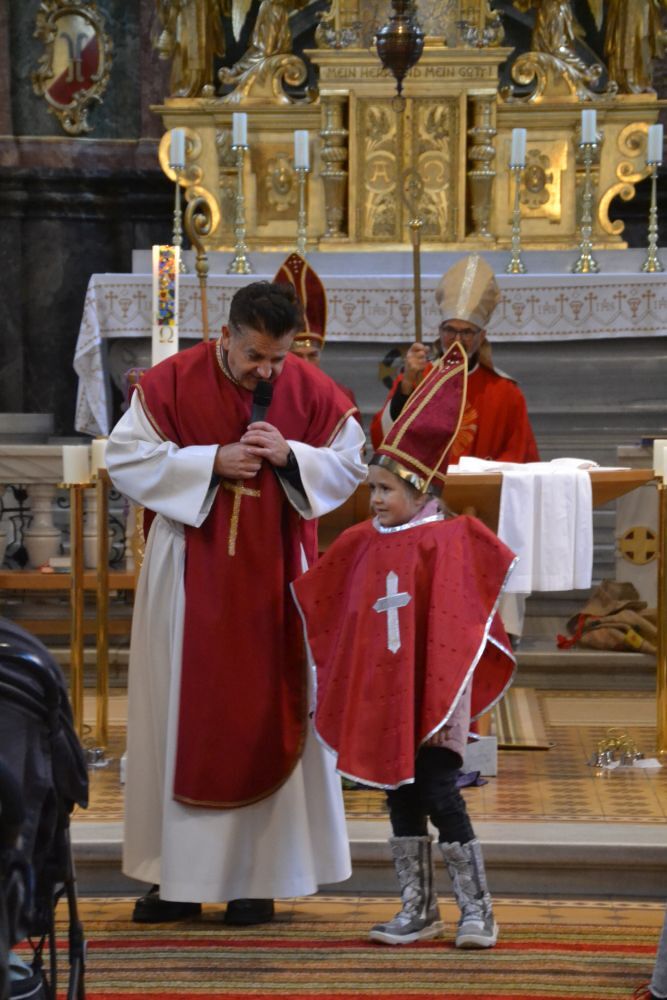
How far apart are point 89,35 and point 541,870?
7936mm

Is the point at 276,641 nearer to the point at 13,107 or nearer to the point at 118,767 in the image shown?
the point at 118,767

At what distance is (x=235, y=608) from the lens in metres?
4.89

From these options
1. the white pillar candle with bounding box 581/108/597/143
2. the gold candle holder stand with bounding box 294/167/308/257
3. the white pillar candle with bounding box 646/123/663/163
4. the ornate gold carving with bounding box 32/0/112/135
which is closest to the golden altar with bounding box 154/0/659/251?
the gold candle holder stand with bounding box 294/167/308/257

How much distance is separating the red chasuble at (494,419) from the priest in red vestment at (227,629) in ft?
6.41

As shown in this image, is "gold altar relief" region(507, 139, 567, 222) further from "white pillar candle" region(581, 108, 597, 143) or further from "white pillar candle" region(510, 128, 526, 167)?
"white pillar candle" region(581, 108, 597, 143)

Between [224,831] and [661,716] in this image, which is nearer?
[224,831]

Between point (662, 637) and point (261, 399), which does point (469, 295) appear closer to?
point (662, 637)

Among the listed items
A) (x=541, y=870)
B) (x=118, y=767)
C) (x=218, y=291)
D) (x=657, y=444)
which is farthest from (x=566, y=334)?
(x=541, y=870)

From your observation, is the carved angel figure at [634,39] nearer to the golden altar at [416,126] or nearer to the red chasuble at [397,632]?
the golden altar at [416,126]

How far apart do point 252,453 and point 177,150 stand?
5.08m

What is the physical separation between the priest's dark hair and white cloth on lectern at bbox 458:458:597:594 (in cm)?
166

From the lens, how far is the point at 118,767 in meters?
6.44

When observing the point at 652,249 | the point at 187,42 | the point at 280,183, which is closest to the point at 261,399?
the point at 652,249

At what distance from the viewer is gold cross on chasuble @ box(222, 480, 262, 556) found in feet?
16.1
